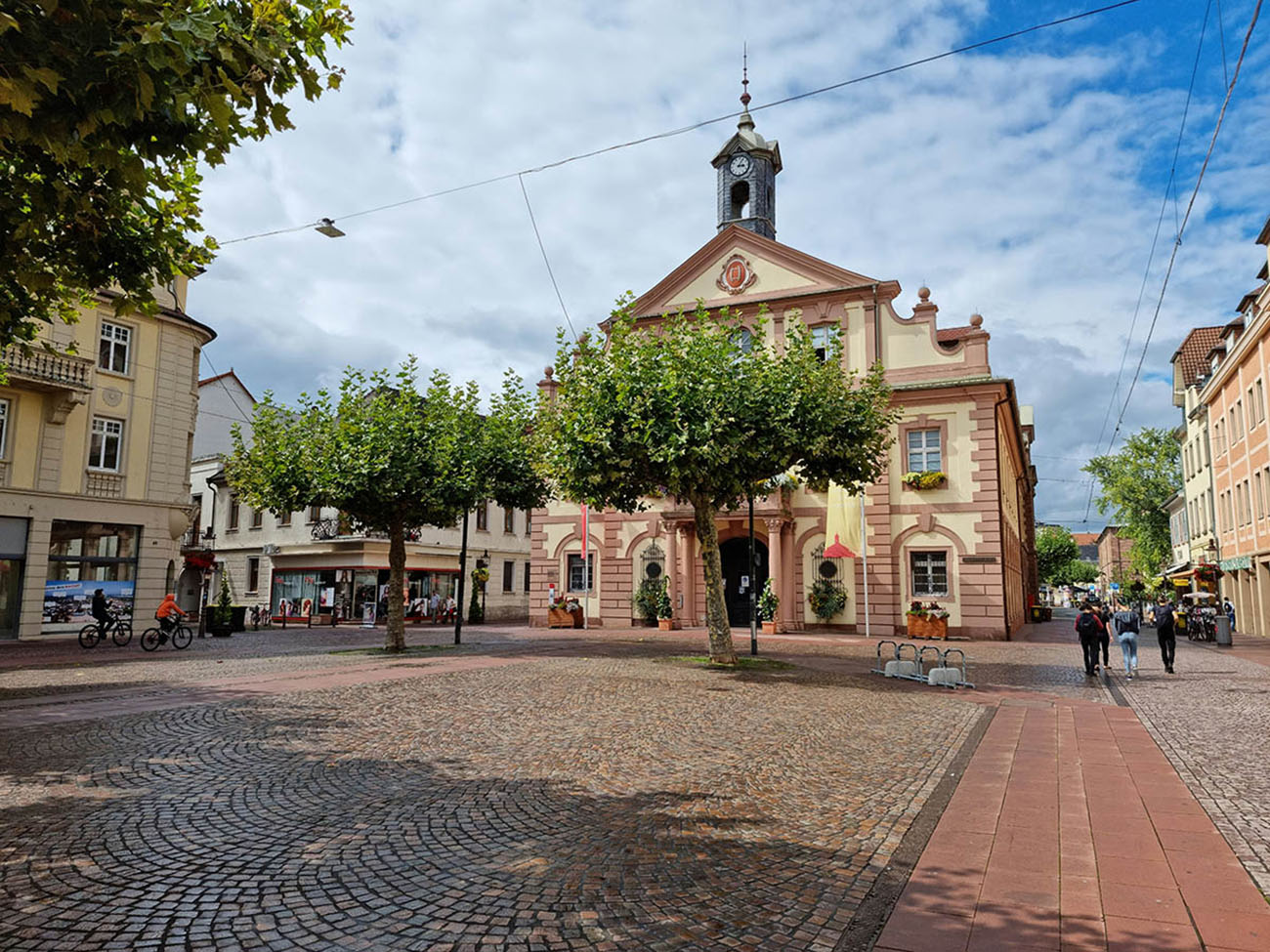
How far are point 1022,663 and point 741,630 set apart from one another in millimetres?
11846

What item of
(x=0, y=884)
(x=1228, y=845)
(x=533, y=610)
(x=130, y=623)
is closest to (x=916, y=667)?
(x=1228, y=845)

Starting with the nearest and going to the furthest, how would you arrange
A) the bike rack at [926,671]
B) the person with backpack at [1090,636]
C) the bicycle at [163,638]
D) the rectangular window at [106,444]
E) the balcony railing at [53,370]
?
the bike rack at [926,671] < the person with backpack at [1090,636] < the bicycle at [163,638] < the balcony railing at [53,370] < the rectangular window at [106,444]

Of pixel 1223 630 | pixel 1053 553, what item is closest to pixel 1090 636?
pixel 1223 630

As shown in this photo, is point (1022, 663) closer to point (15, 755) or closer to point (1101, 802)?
point (1101, 802)

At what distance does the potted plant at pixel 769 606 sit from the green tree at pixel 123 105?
2412 cm

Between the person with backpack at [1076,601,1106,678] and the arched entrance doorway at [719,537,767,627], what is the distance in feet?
48.4

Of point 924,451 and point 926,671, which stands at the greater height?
point 924,451

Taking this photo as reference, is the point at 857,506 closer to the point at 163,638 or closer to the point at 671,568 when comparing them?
the point at 671,568

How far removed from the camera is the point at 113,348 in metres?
26.9

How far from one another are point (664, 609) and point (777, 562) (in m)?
4.60

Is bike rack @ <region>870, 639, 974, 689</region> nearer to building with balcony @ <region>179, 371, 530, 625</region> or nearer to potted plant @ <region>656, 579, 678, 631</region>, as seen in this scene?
potted plant @ <region>656, 579, 678, 631</region>

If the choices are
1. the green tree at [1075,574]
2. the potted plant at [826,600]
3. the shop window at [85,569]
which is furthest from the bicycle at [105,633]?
the green tree at [1075,574]

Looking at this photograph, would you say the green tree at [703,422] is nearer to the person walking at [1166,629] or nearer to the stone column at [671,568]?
the person walking at [1166,629]

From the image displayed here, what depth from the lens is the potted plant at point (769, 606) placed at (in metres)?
29.0
